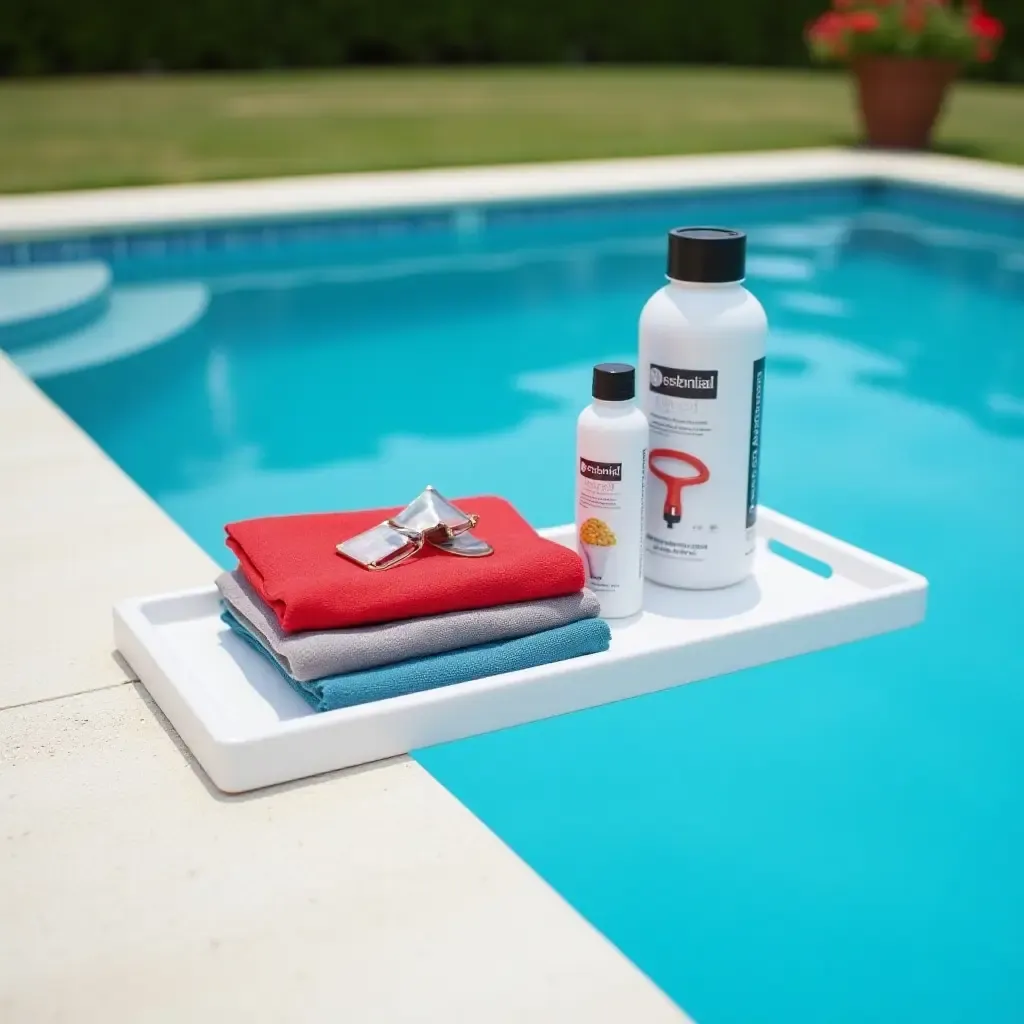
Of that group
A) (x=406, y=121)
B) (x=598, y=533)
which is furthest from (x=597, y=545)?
(x=406, y=121)

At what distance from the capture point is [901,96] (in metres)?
7.27

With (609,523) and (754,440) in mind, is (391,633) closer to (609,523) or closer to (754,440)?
(609,523)

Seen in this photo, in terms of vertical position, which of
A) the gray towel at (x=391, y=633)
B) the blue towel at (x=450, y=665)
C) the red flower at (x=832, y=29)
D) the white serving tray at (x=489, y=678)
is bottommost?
the white serving tray at (x=489, y=678)

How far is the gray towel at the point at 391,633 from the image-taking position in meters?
1.26

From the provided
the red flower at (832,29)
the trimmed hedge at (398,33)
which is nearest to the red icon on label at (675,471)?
the red flower at (832,29)

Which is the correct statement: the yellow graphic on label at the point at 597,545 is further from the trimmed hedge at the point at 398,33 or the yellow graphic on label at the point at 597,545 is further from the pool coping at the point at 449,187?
the trimmed hedge at the point at 398,33

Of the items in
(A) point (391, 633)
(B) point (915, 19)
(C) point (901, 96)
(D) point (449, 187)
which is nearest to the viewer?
(A) point (391, 633)

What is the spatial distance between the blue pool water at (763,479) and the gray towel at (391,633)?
0.11 metres

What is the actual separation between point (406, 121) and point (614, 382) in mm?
7724

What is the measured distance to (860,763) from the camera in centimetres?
174

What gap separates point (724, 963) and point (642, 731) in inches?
11.3

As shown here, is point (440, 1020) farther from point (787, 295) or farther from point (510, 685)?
point (787, 295)

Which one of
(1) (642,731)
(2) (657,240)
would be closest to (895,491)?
(1) (642,731)

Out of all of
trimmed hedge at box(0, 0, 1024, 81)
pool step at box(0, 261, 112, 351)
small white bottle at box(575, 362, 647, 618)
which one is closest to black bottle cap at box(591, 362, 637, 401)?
small white bottle at box(575, 362, 647, 618)
